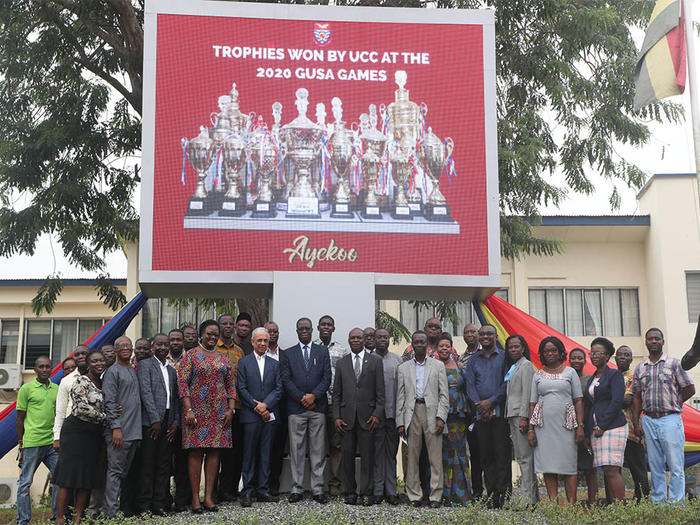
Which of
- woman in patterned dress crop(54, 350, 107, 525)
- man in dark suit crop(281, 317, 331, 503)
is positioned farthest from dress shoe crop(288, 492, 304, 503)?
woman in patterned dress crop(54, 350, 107, 525)

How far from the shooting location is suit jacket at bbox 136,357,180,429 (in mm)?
9031

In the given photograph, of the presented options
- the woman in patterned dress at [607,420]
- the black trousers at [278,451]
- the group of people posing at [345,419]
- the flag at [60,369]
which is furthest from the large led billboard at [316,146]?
the woman in patterned dress at [607,420]

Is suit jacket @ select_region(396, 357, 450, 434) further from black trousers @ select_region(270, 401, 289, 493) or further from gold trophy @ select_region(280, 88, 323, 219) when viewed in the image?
gold trophy @ select_region(280, 88, 323, 219)

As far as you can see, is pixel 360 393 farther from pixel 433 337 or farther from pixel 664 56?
pixel 664 56

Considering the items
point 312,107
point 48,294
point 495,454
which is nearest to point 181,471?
point 495,454

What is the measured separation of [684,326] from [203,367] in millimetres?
15364

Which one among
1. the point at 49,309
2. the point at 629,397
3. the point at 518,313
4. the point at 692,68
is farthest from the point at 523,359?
the point at 49,309

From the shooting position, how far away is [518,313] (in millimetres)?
11734

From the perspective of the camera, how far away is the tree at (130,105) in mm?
14195

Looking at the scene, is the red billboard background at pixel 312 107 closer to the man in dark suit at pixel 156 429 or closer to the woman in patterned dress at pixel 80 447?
the man in dark suit at pixel 156 429

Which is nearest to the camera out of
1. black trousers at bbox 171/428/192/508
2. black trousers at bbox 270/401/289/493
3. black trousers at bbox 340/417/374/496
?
black trousers at bbox 171/428/192/508

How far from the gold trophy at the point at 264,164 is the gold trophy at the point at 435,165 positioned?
5.98 ft

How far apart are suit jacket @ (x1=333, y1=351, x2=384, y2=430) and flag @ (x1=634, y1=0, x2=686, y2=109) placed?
5.24 metres

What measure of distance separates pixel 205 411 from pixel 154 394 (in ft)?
1.76
